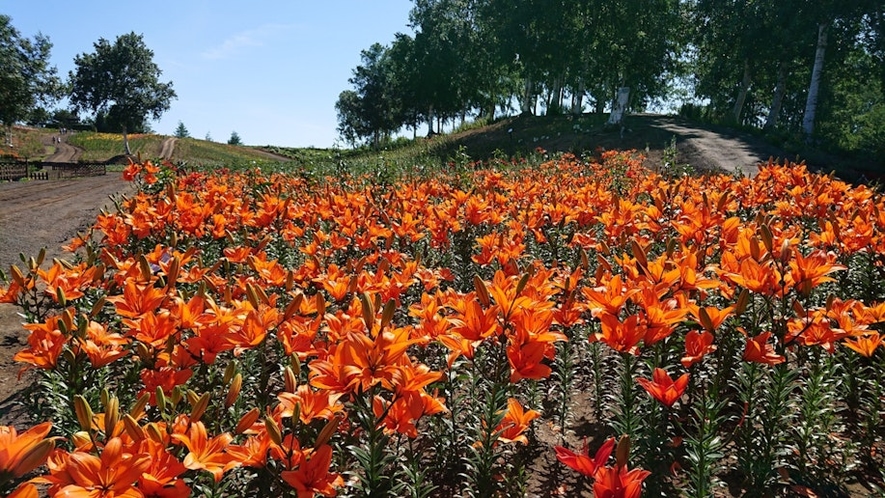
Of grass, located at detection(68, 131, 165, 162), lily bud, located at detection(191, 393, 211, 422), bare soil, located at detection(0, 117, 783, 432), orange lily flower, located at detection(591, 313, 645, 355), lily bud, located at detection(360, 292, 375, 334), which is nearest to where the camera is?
lily bud, located at detection(191, 393, 211, 422)

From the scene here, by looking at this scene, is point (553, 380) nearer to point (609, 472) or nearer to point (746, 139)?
point (609, 472)

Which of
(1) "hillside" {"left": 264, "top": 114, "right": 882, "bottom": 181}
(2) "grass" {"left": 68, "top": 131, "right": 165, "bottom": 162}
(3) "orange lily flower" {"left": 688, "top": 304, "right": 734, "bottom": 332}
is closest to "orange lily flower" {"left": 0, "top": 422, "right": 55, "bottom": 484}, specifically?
(3) "orange lily flower" {"left": 688, "top": 304, "right": 734, "bottom": 332}

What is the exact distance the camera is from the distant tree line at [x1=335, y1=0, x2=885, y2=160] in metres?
21.6

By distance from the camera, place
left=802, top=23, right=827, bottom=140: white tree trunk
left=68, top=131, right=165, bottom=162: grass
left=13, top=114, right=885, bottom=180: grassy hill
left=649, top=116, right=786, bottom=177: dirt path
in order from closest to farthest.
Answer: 1. left=13, top=114, right=885, bottom=180: grassy hill
2. left=649, top=116, right=786, bottom=177: dirt path
3. left=802, top=23, right=827, bottom=140: white tree trunk
4. left=68, top=131, right=165, bottom=162: grass

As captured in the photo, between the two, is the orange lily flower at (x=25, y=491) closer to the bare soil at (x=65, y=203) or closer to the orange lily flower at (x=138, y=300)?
the orange lily flower at (x=138, y=300)

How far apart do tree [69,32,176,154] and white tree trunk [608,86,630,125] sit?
137 ft

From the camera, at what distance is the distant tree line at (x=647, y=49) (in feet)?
70.8

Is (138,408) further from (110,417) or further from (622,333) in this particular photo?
(622,333)

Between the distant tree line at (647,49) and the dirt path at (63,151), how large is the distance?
28.9 meters

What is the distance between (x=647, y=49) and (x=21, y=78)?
114 feet

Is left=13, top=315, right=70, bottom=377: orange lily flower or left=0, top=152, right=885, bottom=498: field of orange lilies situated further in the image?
left=13, top=315, right=70, bottom=377: orange lily flower

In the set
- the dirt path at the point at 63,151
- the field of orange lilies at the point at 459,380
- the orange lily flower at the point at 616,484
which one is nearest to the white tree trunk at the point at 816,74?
the field of orange lilies at the point at 459,380

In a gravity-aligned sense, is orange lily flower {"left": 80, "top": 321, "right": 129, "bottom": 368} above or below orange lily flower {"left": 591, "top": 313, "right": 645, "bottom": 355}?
below

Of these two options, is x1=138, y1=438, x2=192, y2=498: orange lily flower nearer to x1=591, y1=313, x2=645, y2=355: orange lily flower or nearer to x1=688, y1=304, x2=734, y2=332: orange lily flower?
x1=591, y1=313, x2=645, y2=355: orange lily flower
